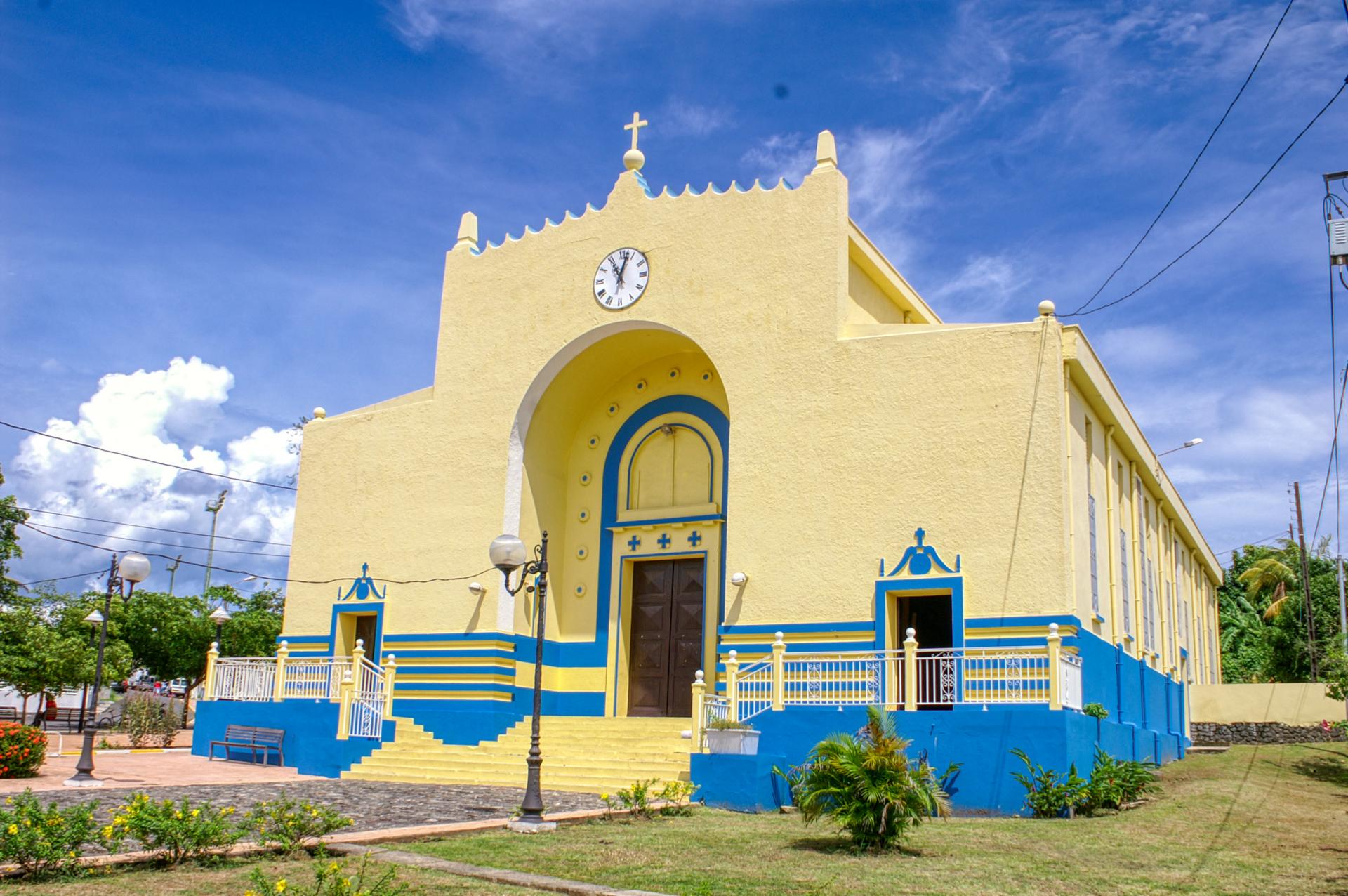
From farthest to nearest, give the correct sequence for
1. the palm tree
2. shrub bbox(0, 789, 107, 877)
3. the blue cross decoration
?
the palm tree
the blue cross decoration
shrub bbox(0, 789, 107, 877)

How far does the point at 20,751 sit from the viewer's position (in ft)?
50.1

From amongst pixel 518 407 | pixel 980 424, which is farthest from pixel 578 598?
pixel 980 424

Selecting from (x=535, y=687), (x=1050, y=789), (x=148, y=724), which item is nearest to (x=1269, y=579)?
(x=1050, y=789)

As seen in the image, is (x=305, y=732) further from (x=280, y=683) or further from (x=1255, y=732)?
(x=1255, y=732)

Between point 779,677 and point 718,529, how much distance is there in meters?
4.96

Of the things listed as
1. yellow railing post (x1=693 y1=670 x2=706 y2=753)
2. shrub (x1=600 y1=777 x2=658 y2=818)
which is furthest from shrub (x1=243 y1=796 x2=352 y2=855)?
yellow railing post (x1=693 y1=670 x2=706 y2=753)

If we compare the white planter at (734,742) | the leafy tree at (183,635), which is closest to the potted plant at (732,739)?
the white planter at (734,742)

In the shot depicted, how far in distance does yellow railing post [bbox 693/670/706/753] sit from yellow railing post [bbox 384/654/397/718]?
20.8ft

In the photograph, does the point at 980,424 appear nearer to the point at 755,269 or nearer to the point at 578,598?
the point at 755,269

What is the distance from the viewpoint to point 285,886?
5941 mm

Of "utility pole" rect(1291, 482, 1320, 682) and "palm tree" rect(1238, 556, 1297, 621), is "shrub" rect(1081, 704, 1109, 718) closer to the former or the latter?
"utility pole" rect(1291, 482, 1320, 682)

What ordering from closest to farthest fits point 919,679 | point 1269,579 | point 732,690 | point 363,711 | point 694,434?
point 919,679 → point 732,690 → point 363,711 → point 694,434 → point 1269,579

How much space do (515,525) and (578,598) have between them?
1889 mm

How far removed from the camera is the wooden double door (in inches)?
758
